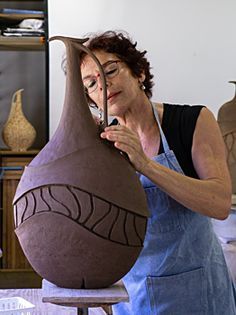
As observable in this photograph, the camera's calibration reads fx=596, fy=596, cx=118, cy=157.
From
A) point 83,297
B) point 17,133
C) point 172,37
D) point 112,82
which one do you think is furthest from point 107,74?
point 172,37

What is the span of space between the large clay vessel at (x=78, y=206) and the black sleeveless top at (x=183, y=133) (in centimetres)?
40

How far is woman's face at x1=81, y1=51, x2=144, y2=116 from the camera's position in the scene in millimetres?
1280

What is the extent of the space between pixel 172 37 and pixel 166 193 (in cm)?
229

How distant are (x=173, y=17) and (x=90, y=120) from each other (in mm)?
2541

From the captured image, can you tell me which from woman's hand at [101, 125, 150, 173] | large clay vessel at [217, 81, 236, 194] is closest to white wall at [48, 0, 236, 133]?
large clay vessel at [217, 81, 236, 194]

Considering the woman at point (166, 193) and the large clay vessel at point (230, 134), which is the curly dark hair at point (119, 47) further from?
the large clay vessel at point (230, 134)

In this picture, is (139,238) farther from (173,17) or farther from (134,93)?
(173,17)

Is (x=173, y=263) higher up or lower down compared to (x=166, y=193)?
lower down

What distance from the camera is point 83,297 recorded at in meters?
0.95

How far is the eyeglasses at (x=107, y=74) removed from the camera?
4.24ft

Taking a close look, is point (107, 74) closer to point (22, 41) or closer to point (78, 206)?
point (78, 206)

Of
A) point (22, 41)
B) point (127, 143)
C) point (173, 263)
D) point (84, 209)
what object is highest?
point (22, 41)

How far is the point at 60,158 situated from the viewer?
0.99 metres

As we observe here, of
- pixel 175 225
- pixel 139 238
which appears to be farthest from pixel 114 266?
pixel 175 225
